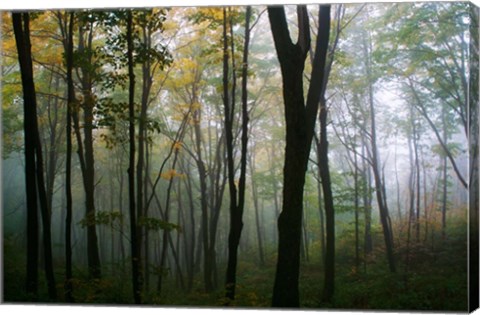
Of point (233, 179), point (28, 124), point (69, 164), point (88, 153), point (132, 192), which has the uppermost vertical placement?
point (28, 124)

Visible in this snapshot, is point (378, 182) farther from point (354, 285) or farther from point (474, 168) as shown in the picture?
point (354, 285)

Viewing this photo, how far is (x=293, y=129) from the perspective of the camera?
6391mm

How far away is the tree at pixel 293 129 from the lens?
6.32m

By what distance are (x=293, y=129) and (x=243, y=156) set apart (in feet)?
1.99

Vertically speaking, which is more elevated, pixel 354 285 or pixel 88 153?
pixel 88 153

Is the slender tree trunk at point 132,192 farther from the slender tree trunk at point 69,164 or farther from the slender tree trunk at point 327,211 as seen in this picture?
the slender tree trunk at point 327,211

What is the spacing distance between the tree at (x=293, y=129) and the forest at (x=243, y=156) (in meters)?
0.01

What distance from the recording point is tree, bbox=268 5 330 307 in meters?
6.32

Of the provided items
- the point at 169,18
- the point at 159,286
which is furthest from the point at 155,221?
the point at 169,18

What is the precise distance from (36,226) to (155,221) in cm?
134

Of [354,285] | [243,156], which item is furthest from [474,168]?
[243,156]

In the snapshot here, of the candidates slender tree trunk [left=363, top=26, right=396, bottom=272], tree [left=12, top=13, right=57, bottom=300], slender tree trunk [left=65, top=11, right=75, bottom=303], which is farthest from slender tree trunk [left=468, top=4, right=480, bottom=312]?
tree [left=12, top=13, right=57, bottom=300]

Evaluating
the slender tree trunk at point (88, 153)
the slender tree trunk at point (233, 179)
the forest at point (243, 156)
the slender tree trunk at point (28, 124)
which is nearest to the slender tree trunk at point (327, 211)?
the forest at point (243, 156)

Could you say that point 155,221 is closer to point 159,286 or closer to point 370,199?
point 159,286
